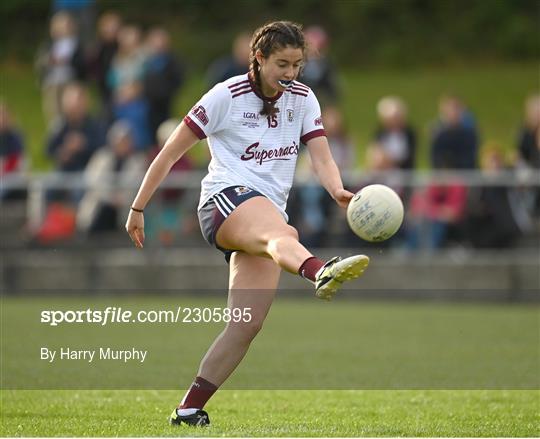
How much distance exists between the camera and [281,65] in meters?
7.13

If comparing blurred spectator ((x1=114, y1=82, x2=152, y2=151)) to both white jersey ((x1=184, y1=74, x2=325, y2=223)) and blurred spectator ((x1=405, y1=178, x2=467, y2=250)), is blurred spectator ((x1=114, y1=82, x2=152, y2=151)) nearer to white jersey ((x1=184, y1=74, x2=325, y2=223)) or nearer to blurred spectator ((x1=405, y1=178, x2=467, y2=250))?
blurred spectator ((x1=405, y1=178, x2=467, y2=250))

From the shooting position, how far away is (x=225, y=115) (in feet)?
23.7

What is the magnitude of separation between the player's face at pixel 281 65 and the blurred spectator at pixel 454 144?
1002cm

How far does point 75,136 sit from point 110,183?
1608 mm

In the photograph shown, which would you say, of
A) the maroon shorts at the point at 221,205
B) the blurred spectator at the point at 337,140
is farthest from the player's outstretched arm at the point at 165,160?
the blurred spectator at the point at 337,140

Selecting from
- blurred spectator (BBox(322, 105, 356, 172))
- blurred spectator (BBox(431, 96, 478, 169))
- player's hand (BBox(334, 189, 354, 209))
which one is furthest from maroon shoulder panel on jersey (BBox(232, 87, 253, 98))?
blurred spectator (BBox(431, 96, 478, 169))

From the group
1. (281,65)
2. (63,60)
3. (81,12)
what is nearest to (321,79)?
(63,60)

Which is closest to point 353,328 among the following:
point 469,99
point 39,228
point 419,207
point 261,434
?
point 419,207

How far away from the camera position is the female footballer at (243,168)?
7133 mm

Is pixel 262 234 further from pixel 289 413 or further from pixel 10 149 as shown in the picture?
pixel 10 149

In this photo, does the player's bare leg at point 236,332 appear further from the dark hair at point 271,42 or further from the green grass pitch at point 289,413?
the dark hair at point 271,42

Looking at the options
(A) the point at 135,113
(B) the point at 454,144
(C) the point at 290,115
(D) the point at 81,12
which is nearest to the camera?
(C) the point at 290,115

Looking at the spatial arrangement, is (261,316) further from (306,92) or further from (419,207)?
(419,207)

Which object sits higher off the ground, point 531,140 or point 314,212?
point 531,140
